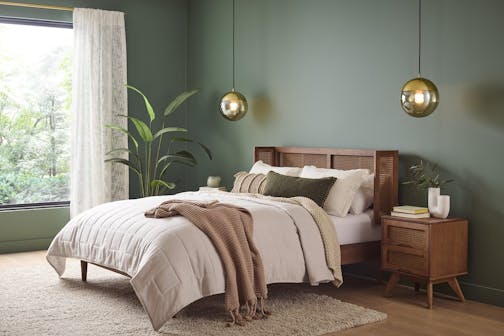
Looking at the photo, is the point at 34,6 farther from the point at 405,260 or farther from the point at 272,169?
the point at 405,260

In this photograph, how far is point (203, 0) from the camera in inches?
314

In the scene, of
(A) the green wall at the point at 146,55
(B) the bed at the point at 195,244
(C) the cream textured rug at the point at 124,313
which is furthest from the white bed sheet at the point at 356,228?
(A) the green wall at the point at 146,55

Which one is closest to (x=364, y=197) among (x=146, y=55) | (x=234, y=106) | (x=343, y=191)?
(x=343, y=191)

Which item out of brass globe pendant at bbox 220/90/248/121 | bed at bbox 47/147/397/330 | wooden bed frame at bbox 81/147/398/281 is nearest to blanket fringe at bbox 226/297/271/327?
bed at bbox 47/147/397/330

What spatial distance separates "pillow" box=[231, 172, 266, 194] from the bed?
28 cm

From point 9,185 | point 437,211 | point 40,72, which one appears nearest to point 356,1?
point 437,211

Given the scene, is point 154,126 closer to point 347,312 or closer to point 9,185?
point 9,185

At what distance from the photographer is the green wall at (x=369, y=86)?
16.3 ft

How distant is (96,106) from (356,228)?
3.41 metres

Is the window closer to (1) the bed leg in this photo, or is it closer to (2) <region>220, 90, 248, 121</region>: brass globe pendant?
(2) <region>220, 90, 248, 121</region>: brass globe pendant

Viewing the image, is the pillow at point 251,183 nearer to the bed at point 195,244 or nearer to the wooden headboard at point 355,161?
the bed at point 195,244

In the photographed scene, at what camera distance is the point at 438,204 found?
5.02 m

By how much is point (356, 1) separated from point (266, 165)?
5.34 feet

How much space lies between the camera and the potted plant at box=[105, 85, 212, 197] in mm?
7312
